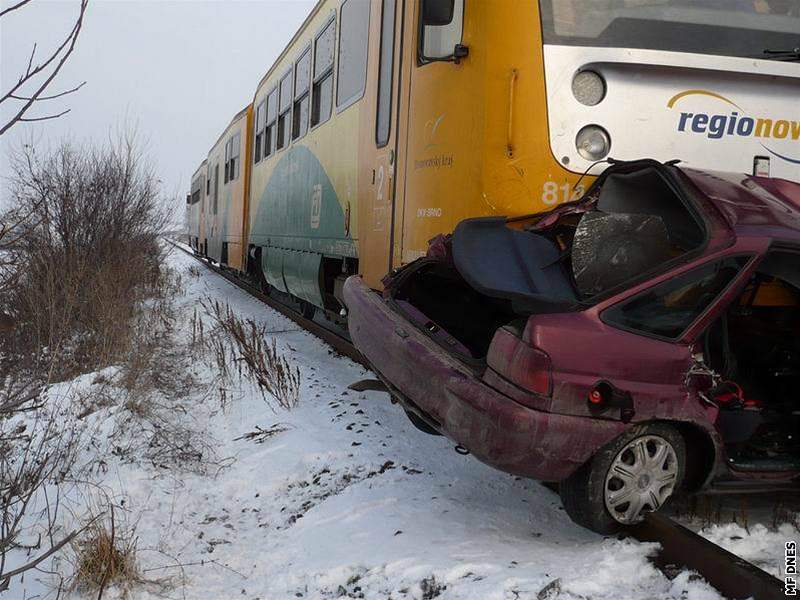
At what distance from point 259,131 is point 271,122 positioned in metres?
1.21

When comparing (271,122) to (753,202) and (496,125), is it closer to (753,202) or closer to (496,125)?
(496,125)

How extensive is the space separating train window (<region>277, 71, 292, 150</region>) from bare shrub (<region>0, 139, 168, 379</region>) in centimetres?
253

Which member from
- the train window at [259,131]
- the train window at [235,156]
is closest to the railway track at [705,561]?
the train window at [259,131]

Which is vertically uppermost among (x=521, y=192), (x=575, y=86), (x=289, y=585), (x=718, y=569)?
(x=575, y=86)

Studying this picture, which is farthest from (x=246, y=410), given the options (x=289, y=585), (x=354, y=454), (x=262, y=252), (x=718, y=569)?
(x=262, y=252)

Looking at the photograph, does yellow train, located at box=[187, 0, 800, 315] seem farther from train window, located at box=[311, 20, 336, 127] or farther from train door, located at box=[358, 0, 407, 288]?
train window, located at box=[311, 20, 336, 127]

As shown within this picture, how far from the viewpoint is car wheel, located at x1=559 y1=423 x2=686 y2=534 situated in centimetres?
280

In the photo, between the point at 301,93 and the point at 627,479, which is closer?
the point at 627,479

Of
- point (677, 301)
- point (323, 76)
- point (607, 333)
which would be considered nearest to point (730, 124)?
point (677, 301)

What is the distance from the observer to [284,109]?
9.29 meters

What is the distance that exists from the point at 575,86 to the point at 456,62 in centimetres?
71

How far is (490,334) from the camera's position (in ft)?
14.4

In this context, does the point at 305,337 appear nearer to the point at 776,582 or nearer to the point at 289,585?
the point at 289,585

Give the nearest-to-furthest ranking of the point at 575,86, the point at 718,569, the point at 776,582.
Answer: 1. the point at 776,582
2. the point at 718,569
3. the point at 575,86
